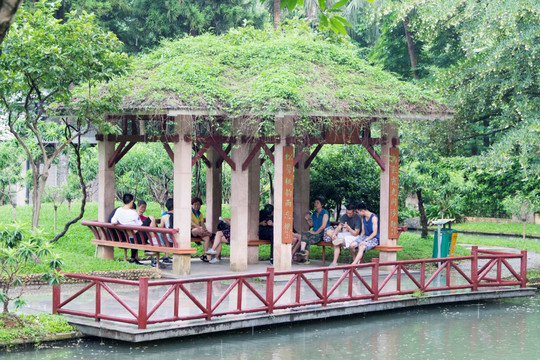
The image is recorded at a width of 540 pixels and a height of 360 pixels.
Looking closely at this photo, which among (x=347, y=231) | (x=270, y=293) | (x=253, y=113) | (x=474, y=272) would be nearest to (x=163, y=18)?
(x=347, y=231)

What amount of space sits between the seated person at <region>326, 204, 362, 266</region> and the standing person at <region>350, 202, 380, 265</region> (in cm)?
13

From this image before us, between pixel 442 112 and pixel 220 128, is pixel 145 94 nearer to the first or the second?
pixel 220 128

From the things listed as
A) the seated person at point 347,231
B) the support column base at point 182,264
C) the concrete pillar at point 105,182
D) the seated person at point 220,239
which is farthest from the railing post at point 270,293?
the concrete pillar at point 105,182

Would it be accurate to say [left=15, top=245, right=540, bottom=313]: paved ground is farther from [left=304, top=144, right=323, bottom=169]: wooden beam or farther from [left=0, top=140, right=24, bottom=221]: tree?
[left=0, top=140, right=24, bottom=221]: tree

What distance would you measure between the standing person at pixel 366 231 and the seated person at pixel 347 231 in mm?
131

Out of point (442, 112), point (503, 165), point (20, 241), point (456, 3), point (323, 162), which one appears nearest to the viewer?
point (20, 241)

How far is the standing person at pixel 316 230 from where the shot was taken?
18.4 metres

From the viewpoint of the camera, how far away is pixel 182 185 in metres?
16.1

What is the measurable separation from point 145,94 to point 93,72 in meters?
1.07

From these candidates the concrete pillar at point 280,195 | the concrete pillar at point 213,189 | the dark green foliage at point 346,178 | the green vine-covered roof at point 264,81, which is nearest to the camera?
the green vine-covered roof at point 264,81

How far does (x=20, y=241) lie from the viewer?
11062 mm

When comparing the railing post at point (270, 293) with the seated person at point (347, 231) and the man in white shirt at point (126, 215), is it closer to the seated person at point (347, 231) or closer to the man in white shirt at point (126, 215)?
the seated person at point (347, 231)

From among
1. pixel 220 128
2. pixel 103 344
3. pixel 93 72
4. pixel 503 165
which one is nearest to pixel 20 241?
pixel 103 344

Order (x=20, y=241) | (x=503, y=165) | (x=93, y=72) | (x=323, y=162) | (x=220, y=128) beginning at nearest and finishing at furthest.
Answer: (x=20, y=241), (x=93, y=72), (x=220, y=128), (x=503, y=165), (x=323, y=162)
